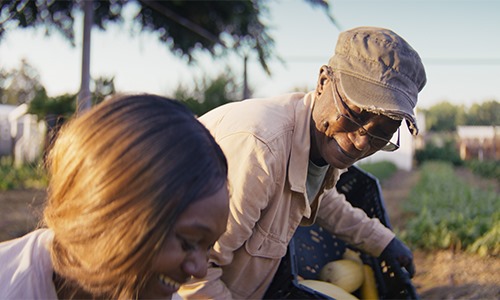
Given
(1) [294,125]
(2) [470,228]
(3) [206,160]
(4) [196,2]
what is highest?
(3) [206,160]

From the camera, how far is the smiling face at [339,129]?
1873 mm

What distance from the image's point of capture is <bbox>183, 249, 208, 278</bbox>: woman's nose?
1.14m

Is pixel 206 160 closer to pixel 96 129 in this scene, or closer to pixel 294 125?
pixel 96 129

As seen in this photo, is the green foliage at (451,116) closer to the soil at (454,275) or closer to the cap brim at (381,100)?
the soil at (454,275)

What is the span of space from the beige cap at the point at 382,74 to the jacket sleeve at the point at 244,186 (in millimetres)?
373

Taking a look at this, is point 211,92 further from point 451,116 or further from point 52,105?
point 451,116

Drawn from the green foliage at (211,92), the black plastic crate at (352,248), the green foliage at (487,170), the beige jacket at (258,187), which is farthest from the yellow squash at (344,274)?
the green foliage at (487,170)

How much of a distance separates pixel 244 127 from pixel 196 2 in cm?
790

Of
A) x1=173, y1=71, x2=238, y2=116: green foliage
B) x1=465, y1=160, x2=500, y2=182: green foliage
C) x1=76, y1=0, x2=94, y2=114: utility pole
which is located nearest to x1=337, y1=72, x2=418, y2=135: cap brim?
x1=76, y1=0, x2=94, y2=114: utility pole

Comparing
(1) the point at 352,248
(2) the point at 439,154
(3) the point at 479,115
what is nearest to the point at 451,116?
(3) the point at 479,115

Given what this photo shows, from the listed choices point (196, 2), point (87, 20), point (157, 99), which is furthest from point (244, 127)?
point (196, 2)

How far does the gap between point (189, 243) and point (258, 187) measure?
0.71 meters

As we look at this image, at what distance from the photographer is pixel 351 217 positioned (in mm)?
2672

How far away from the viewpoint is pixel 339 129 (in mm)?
1927
